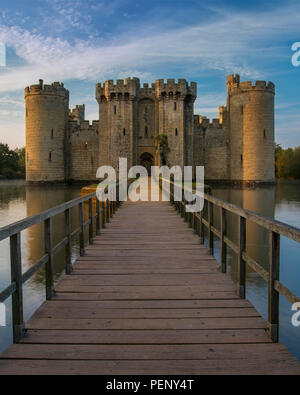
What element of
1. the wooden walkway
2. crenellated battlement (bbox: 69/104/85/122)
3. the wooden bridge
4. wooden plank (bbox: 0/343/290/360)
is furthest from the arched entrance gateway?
wooden plank (bbox: 0/343/290/360)

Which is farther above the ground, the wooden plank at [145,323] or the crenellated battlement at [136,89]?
the crenellated battlement at [136,89]

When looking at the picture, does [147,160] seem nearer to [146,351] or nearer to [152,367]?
[146,351]

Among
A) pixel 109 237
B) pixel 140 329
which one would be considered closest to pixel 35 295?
pixel 109 237

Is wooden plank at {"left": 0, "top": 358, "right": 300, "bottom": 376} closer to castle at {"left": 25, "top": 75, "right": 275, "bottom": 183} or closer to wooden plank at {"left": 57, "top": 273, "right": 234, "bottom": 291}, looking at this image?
wooden plank at {"left": 57, "top": 273, "right": 234, "bottom": 291}

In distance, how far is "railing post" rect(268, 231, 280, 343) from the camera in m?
2.78

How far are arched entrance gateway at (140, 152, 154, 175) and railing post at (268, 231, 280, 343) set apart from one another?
113 ft

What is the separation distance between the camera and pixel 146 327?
3004 mm

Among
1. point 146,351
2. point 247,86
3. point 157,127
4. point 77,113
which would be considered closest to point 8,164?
point 77,113

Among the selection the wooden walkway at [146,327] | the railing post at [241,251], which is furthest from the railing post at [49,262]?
the railing post at [241,251]

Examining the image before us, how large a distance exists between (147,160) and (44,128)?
1047 centimetres

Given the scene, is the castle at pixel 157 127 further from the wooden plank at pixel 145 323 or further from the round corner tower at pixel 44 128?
the wooden plank at pixel 145 323

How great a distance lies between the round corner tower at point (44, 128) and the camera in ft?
118

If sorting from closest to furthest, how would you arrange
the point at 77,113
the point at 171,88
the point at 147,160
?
the point at 171,88 → the point at 147,160 → the point at 77,113
